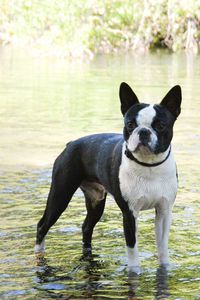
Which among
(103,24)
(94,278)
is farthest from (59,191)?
(103,24)

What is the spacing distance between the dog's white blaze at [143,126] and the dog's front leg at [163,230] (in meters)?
0.66

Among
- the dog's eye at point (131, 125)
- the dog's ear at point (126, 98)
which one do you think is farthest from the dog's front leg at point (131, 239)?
the dog's ear at point (126, 98)

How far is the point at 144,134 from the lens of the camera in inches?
230

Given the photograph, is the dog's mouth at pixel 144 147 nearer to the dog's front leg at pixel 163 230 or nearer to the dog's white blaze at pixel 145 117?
the dog's white blaze at pixel 145 117

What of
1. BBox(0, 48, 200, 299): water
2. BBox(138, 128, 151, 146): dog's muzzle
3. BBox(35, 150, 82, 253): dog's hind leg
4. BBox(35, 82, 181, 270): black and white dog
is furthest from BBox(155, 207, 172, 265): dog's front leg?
BBox(35, 150, 82, 253): dog's hind leg

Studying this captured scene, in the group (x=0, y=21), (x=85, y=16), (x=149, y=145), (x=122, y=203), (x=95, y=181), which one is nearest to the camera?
(x=149, y=145)

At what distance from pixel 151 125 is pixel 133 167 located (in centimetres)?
41

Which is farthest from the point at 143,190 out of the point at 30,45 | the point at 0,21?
the point at 0,21

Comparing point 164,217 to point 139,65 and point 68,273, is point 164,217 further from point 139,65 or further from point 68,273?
point 139,65

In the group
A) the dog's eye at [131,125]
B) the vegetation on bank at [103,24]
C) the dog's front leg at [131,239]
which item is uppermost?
the dog's eye at [131,125]

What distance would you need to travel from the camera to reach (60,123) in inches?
624

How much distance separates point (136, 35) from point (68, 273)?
1333 inches

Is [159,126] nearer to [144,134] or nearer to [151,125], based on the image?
[151,125]

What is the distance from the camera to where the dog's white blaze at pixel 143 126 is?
5.86 m
